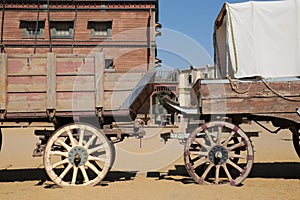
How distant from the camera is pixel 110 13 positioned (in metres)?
30.9

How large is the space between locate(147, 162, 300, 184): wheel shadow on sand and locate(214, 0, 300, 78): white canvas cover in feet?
8.47

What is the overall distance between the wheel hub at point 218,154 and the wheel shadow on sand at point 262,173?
76 centimetres

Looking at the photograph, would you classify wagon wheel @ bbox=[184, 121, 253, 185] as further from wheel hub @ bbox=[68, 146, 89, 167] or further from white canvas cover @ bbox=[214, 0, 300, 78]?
wheel hub @ bbox=[68, 146, 89, 167]

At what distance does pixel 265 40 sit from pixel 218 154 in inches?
92.8

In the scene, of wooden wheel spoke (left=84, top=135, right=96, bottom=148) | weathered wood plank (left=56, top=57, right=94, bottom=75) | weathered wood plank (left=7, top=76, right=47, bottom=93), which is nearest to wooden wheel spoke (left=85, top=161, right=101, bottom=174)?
wooden wheel spoke (left=84, top=135, right=96, bottom=148)

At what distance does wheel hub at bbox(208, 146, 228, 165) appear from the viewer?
8.27 meters

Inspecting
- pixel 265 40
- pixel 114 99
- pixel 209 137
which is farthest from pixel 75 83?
pixel 265 40

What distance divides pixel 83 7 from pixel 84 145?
946 inches

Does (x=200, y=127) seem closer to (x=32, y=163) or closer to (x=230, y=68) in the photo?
(x=230, y=68)

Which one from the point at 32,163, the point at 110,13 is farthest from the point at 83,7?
the point at 32,163

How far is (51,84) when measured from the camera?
8.11 metres

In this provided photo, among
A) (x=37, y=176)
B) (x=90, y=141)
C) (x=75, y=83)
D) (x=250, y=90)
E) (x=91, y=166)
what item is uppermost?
(x=75, y=83)

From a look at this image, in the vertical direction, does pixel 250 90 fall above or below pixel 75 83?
below

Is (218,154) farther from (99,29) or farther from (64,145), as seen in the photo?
(99,29)
